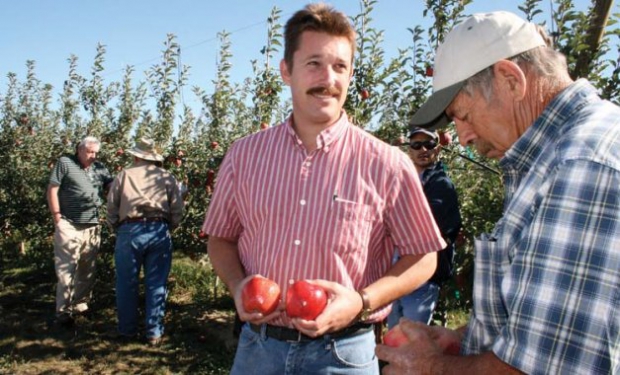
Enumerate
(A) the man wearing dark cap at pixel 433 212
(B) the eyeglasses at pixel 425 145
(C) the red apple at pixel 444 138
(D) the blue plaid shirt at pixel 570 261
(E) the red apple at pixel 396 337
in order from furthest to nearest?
(C) the red apple at pixel 444 138 → (B) the eyeglasses at pixel 425 145 → (A) the man wearing dark cap at pixel 433 212 → (E) the red apple at pixel 396 337 → (D) the blue plaid shirt at pixel 570 261

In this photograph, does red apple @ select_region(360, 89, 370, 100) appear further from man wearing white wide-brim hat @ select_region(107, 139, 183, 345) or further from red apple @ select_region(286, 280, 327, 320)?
red apple @ select_region(286, 280, 327, 320)

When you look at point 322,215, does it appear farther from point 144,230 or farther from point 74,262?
point 74,262

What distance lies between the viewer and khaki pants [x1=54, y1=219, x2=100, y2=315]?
17.4 ft

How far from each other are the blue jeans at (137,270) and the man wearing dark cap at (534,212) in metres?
4.00

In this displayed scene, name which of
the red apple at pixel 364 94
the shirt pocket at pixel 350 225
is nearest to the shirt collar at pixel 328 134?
the shirt pocket at pixel 350 225

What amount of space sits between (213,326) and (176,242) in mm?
1041

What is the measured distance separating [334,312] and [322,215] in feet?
1.01

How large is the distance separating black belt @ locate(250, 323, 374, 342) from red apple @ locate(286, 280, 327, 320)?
107 mm

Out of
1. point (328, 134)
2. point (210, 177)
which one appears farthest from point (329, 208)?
point (210, 177)

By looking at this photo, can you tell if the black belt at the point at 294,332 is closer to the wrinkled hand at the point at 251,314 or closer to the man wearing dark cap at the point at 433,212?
the wrinkled hand at the point at 251,314

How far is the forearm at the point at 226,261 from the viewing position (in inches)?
69.1

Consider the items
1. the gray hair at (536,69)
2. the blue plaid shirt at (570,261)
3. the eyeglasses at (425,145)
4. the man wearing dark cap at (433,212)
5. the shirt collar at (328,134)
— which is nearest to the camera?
the blue plaid shirt at (570,261)

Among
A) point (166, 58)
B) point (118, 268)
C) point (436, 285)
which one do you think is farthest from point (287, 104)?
point (436, 285)

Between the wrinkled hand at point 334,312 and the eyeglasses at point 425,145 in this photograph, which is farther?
the eyeglasses at point 425,145
